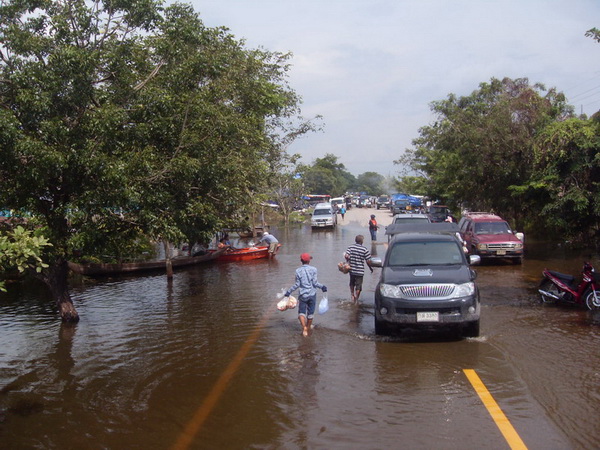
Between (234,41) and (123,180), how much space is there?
43.2ft

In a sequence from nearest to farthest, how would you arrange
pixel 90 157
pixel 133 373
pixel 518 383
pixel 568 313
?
pixel 518 383 → pixel 133 373 → pixel 90 157 → pixel 568 313

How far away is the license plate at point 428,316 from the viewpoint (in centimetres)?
880

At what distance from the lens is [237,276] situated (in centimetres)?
1886

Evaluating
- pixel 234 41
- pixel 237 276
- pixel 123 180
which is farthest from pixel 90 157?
pixel 234 41

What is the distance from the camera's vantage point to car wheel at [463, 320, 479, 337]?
9174 mm

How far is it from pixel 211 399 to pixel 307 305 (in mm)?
3295

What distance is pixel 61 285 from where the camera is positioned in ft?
38.8

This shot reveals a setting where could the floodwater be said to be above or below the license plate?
below

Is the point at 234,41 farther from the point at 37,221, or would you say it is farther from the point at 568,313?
the point at 568,313

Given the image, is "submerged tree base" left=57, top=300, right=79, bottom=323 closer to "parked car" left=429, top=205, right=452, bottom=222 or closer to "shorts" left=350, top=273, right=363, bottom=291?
"shorts" left=350, top=273, right=363, bottom=291

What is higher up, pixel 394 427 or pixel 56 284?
pixel 56 284

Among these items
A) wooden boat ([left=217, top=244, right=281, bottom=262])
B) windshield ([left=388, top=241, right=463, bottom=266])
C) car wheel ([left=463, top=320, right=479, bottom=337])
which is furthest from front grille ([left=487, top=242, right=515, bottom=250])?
car wheel ([left=463, top=320, right=479, bottom=337])

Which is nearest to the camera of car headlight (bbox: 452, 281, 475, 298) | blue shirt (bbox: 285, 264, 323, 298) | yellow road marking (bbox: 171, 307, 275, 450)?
yellow road marking (bbox: 171, 307, 275, 450)

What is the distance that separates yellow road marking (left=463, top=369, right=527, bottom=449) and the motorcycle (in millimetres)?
5293
